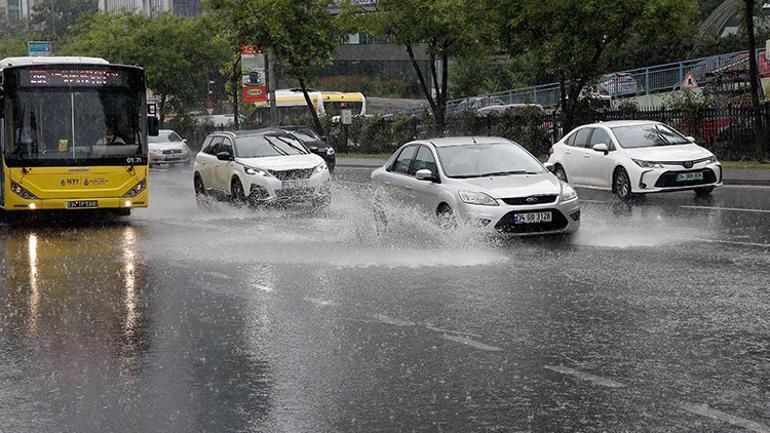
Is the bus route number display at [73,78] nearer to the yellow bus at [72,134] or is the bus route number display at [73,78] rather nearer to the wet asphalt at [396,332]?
the yellow bus at [72,134]

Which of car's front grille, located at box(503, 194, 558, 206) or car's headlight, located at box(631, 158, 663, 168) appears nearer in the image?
car's front grille, located at box(503, 194, 558, 206)

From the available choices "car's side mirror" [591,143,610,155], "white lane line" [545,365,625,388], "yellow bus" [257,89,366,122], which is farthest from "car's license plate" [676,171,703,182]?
"yellow bus" [257,89,366,122]

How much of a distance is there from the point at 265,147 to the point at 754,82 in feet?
40.5

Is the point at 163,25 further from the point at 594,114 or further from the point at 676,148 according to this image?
the point at 676,148

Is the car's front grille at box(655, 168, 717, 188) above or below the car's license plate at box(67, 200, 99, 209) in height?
above

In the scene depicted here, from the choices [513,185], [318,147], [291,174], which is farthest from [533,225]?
[318,147]

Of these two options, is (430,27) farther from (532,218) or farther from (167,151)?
(532,218)

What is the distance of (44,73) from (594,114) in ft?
64.7

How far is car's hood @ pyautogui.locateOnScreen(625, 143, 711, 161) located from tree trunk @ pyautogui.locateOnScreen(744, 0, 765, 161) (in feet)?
23.0

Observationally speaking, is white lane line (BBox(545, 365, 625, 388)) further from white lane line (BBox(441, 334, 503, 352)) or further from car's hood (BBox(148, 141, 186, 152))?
car's hood (BBox(148, 141, 186, 152))

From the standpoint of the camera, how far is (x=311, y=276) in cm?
1257

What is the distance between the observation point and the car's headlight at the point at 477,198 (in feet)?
48.5

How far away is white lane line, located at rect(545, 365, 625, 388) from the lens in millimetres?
7156

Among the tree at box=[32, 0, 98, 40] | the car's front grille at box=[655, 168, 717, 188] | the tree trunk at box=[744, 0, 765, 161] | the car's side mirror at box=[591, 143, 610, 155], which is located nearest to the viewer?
the car's front grille at box=[655, 168, 717, 188]
